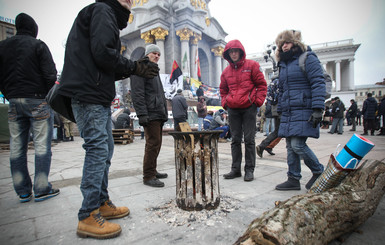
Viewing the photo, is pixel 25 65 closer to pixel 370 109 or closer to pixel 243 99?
pixel 243 99

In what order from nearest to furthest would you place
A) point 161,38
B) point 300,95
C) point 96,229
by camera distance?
point 96,229 → point 300,95 → point 161,38

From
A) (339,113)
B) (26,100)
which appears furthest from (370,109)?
(26,100)

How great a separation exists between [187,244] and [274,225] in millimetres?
657

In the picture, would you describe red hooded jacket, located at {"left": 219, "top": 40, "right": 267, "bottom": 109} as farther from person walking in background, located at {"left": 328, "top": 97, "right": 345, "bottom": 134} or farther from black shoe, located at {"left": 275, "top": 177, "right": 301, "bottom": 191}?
person walking in background, located at {"left": 328, "top": 97, "right": 345, "bottom": 134}

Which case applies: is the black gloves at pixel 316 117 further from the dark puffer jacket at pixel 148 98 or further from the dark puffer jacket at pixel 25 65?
the dark puffer jacket at pixel 25 65

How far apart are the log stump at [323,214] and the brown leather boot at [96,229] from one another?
0.99m

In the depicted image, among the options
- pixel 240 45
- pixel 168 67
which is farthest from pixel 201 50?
pixel 240 45

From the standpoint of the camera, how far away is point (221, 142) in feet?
28.2

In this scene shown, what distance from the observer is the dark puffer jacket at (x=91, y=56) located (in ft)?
5.25

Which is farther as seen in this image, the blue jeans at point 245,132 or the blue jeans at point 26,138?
the blue jeans at point 245,132

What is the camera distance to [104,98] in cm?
171

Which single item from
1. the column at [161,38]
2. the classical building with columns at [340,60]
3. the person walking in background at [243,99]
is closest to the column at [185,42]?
the column at [161,38]

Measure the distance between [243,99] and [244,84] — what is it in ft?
0.86

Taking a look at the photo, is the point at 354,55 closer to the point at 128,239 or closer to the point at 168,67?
the point at 168,67
